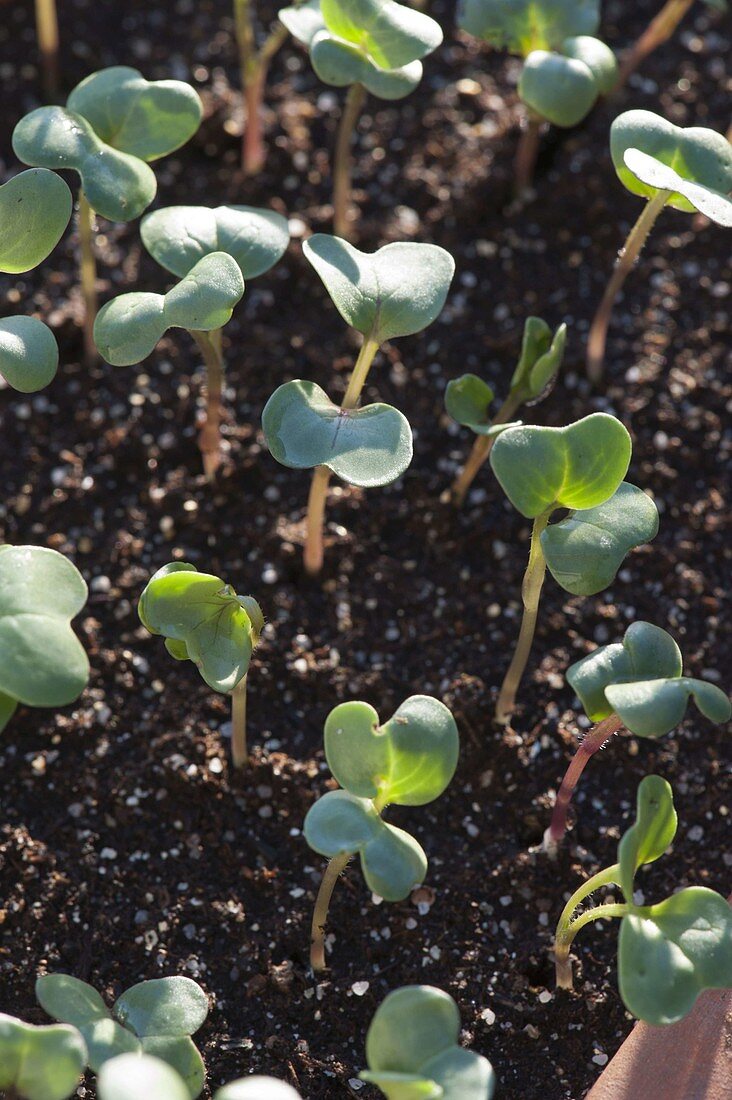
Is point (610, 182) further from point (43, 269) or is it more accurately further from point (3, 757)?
point (3, 757)

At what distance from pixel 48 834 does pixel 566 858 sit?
0.57 m

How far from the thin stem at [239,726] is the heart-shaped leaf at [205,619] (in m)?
0.07

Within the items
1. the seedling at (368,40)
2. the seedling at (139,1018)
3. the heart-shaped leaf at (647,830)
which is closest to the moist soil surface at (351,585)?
the seedling at (139,1018)

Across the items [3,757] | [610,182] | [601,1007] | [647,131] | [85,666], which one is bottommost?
[601,1007]

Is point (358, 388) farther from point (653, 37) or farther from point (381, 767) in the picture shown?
point (653, 37)

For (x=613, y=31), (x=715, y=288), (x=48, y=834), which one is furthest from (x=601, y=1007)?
(x=613, y=31)

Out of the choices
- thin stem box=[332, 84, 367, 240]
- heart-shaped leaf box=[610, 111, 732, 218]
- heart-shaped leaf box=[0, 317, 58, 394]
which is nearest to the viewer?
heart-shaped leaf box=[0, 317, 58, 394]

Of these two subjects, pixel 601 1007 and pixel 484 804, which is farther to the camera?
pixel 484 804

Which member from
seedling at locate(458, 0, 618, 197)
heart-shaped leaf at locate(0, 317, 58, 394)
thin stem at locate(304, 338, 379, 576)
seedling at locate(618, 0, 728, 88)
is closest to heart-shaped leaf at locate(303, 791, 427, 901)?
thin stem at locate(304, 338, 379, 576)

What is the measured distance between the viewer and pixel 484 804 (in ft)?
4.36

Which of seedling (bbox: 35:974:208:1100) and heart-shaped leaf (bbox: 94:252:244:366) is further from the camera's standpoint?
heart-shaped leaf (bbox: 94:252:244:366)

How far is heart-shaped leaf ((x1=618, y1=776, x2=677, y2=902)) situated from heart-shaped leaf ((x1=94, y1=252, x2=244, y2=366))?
0.57m

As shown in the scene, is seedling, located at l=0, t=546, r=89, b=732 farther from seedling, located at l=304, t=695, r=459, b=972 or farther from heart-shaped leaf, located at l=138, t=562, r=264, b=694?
seedling, located at l=304, t=695, r=459, b=972

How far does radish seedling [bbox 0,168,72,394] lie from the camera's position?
1.13m
